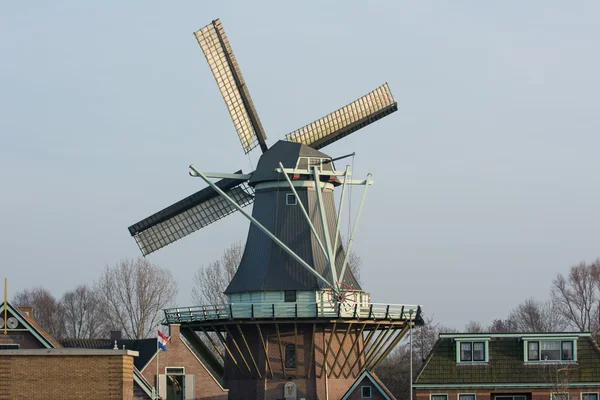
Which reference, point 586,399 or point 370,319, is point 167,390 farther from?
point 586,399

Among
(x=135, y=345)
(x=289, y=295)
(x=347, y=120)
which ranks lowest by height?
(x=135, y=345)

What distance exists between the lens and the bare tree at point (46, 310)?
102m

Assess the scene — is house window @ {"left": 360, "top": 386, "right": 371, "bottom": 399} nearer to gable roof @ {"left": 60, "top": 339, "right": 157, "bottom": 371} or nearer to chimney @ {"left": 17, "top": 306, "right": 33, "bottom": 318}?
gable roof @ {"left": 60, "top": 339, "right": 157, "bottom": 371}

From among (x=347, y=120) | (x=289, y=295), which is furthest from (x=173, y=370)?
(x=347, y=120)

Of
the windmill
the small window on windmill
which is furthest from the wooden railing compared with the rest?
the small window on windmill

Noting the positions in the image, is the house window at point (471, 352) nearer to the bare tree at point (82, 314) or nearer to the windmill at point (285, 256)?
the windmill at point (285, 256)

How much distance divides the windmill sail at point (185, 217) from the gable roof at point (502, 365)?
505 inches

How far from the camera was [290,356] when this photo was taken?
52.2 m

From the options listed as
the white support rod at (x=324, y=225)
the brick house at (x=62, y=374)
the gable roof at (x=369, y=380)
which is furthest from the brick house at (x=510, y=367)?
the brick house at (x=62, y=374)

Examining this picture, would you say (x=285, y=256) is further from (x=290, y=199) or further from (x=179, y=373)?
(x=179, y=373)

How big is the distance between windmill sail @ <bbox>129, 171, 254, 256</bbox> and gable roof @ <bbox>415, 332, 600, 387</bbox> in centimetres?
1284

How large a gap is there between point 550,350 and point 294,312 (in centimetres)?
1083

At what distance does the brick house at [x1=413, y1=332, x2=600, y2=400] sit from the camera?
1908 inches

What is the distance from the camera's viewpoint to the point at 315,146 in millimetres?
55812
